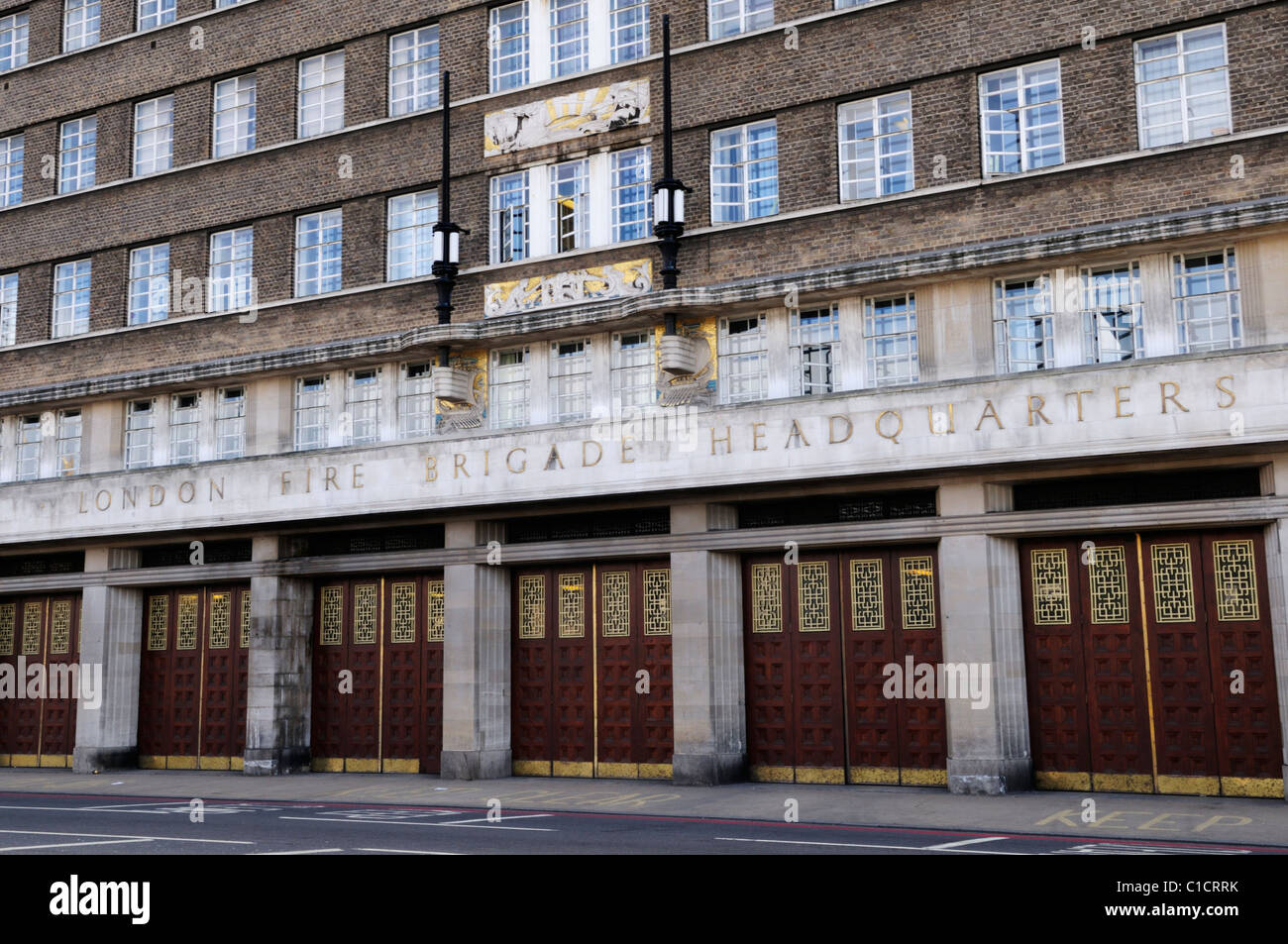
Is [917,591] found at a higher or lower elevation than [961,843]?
higher

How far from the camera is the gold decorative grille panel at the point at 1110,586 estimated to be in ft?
61.7

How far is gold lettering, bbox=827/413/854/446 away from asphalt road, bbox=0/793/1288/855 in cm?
605

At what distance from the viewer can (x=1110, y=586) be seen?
18906mm

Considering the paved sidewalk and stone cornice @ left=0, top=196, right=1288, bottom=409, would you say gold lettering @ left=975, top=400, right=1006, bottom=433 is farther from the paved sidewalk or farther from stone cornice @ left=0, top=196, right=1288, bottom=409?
the paved sidewalk

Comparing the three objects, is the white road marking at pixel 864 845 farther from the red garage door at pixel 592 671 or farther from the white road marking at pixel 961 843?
the red garage door at pixel 592 671

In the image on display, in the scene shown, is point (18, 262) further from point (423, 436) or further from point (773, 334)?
point (773, 334)

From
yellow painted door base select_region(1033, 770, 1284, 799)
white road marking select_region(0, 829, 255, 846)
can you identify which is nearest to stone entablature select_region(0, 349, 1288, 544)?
yellow painted door base select_region(1033, 770, 1284, 799)

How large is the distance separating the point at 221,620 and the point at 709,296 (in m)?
12.4

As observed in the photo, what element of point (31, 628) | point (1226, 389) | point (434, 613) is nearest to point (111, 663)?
point (31, 628)

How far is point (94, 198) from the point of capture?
29375 millimetres

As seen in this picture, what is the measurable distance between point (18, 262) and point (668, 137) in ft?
55.6

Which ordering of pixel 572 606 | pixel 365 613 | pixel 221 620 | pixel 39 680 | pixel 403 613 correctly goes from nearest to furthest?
pixel 572 606 < pixel 403 613 < pixel 365 613 < pixel 221 620 < pixel 39 680

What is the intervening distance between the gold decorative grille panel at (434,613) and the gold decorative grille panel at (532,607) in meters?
1.60

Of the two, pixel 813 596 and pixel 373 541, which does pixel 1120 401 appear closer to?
pixel 813 596
